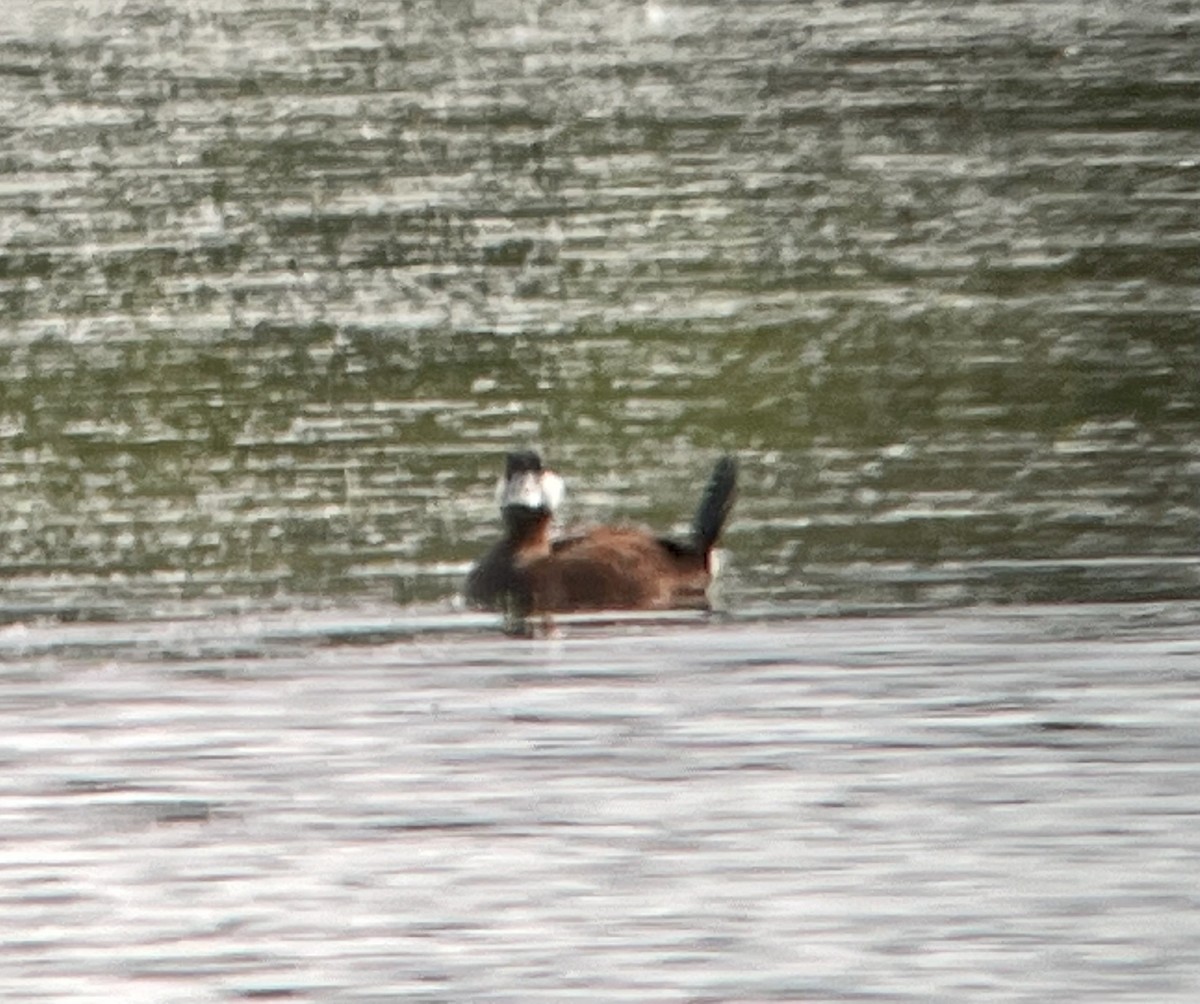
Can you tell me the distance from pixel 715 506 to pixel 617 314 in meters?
5.45

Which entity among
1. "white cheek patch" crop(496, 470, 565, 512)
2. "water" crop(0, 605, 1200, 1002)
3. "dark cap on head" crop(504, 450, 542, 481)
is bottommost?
"water" crop(0, 605, 1200, 1002)

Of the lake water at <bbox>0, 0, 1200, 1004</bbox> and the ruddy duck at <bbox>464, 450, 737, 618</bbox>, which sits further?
the ruddy duck at <bbox>464, 450, 737, 618</bbox>

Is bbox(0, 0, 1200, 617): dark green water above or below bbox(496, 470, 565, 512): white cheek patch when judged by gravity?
above

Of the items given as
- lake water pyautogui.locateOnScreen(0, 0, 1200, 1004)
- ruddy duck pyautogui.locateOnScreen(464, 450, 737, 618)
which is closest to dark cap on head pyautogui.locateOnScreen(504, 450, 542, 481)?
ruddy duck pyautogui.locateOnScreen(464, 450, 737, 618)

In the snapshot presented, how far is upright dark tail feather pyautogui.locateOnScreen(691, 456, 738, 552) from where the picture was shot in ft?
47.5

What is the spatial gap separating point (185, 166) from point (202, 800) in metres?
18.5

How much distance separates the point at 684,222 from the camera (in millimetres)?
23469

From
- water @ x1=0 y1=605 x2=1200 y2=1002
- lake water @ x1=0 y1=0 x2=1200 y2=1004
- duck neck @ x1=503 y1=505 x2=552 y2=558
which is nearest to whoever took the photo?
water @ x1=0 y1=605 x2=1200 y2=1002

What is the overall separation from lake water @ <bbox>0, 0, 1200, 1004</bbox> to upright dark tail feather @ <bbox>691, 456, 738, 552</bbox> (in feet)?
0.76

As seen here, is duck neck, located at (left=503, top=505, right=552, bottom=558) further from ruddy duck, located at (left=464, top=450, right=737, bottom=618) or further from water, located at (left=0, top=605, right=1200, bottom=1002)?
water, located at (left=0, top=605, right=1200, bottom=1002)

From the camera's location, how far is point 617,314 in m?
20.0

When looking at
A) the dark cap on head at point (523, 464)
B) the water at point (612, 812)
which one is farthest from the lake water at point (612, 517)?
the dark cap on head at point (523, 464)

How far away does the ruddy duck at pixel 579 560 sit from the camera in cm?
1371

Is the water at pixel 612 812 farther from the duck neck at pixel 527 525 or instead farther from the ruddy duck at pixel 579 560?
the duck neck at pixel 527 525
